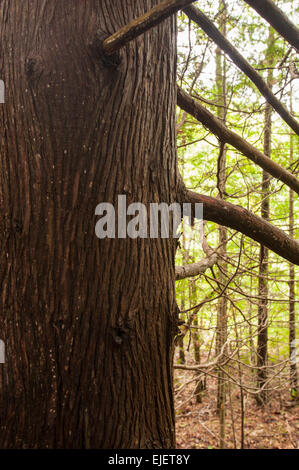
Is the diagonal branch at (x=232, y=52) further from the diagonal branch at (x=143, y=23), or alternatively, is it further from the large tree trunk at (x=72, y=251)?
the diagonal branch at (x=143, y=23)

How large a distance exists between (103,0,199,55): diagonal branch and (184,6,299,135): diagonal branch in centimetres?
A: 81

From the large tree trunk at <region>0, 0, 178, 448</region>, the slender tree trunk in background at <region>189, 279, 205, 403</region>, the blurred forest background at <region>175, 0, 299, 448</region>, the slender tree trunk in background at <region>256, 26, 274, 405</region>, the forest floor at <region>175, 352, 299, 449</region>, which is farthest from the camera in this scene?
the forest floor at <region>175, 352, 299, 449</region>

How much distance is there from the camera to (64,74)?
1186 millimetres

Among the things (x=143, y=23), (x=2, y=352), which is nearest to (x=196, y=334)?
(x=2, y=352)

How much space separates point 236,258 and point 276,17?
5088 millimetres

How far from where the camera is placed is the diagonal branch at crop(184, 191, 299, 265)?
5.50 ft

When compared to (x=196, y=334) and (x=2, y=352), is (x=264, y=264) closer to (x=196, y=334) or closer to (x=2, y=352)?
(x=196, y=334)

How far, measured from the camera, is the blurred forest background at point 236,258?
12.1 feet

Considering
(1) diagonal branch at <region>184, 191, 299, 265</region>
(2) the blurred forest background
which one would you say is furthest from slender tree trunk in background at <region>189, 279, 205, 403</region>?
(1) diagonal branch at <region>184, 191, 299, 265</region>

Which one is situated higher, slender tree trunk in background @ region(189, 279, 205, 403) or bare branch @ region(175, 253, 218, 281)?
bare branch @ region(175, 253, 218, 281)

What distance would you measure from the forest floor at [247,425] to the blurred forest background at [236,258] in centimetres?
2

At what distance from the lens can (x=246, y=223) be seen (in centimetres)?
177

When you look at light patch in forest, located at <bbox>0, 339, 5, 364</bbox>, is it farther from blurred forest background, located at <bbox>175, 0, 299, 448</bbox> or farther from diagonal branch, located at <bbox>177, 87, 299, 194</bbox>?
blurred forest background, located at <bbox>175, 0, 299, 448</bbox>

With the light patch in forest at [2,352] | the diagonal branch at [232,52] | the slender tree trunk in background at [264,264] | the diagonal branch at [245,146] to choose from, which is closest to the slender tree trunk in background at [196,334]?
the slender tree trunk in background at [264,264]
